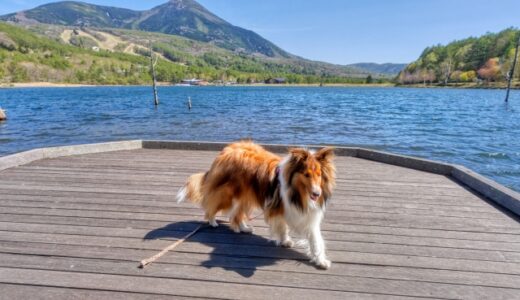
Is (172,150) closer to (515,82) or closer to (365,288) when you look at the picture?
(365,288)

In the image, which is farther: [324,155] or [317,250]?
[317,250]

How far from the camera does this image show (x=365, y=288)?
100 inches

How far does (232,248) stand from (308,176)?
1107 mm

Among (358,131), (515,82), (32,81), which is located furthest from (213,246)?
(32,81)

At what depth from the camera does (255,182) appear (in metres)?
3.32

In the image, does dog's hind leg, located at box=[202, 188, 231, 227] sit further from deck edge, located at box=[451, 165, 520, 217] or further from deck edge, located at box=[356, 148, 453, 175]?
deck edge, located at box=[356, 148, 453, 175]

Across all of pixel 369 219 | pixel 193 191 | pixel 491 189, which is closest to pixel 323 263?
pixel 369 219

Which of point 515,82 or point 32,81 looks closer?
point 515,82

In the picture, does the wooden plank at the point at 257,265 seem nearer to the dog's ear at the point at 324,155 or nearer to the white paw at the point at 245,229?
the white paw at the point at 245,229

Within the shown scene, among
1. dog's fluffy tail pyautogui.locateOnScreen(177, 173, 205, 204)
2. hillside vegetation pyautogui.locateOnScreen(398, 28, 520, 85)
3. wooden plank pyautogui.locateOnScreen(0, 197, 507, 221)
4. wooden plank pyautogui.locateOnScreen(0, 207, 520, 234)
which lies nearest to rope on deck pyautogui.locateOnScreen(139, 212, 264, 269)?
dog's fluffy tail pyautogui.locateOnScreen(177, 173, 205, 204)

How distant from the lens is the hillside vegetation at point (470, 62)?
302 feet

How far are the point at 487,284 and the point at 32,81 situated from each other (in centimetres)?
13491

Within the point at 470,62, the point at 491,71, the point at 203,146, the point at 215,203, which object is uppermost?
the point at 470,62

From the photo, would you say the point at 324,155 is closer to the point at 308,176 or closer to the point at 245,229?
the point at 308,176
